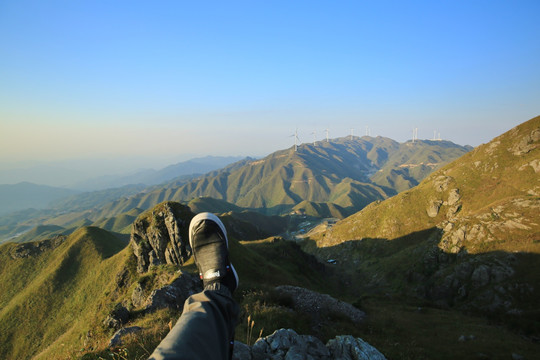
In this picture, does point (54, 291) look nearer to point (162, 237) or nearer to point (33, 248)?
point (162, 237)

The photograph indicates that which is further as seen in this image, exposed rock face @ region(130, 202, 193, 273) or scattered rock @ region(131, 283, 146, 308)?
exposed rock face @ region(130, 202, 193, 273)

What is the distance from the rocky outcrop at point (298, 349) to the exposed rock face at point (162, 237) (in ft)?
103

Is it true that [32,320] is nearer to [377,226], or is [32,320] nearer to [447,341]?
[447,341]

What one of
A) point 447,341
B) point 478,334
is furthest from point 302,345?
point 478,334

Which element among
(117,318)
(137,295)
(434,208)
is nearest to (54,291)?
(137,295)

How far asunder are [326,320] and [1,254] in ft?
364

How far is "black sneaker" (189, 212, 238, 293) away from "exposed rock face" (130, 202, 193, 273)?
1189 inches

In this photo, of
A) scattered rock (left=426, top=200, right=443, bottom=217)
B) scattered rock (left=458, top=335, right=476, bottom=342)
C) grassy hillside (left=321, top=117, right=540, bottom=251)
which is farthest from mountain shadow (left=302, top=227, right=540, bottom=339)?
scattered rock (left=458, top=335, right=476, bottom=342)

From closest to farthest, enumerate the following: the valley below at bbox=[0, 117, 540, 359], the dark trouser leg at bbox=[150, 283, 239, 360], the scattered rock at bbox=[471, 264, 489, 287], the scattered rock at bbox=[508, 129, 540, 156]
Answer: the dark trouser leg at bbox=[150, 283, 239, 360]
the valley below at bbox=[0, 117, 540, 359]
the scattered rock at bbox=[471, 264, 489, 287]
the scattered rock at bbox=[508, 129, 540, 156]

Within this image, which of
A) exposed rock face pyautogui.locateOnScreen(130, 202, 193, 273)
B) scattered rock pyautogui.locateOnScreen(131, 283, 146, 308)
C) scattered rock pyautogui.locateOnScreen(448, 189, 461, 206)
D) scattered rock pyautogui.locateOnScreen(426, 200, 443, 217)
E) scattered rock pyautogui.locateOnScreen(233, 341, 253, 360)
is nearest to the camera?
scattered rock pyautogui.locateOnScreen(233, 341, 253, 360)

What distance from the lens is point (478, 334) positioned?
19.0m

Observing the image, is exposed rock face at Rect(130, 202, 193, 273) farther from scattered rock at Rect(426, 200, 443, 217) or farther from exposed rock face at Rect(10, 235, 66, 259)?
scattered rock at Rect(426, 200, 443, 217)

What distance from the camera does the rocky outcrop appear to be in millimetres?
6543

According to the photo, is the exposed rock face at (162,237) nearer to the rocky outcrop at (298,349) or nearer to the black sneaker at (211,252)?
the black sneaker at (211,252)
